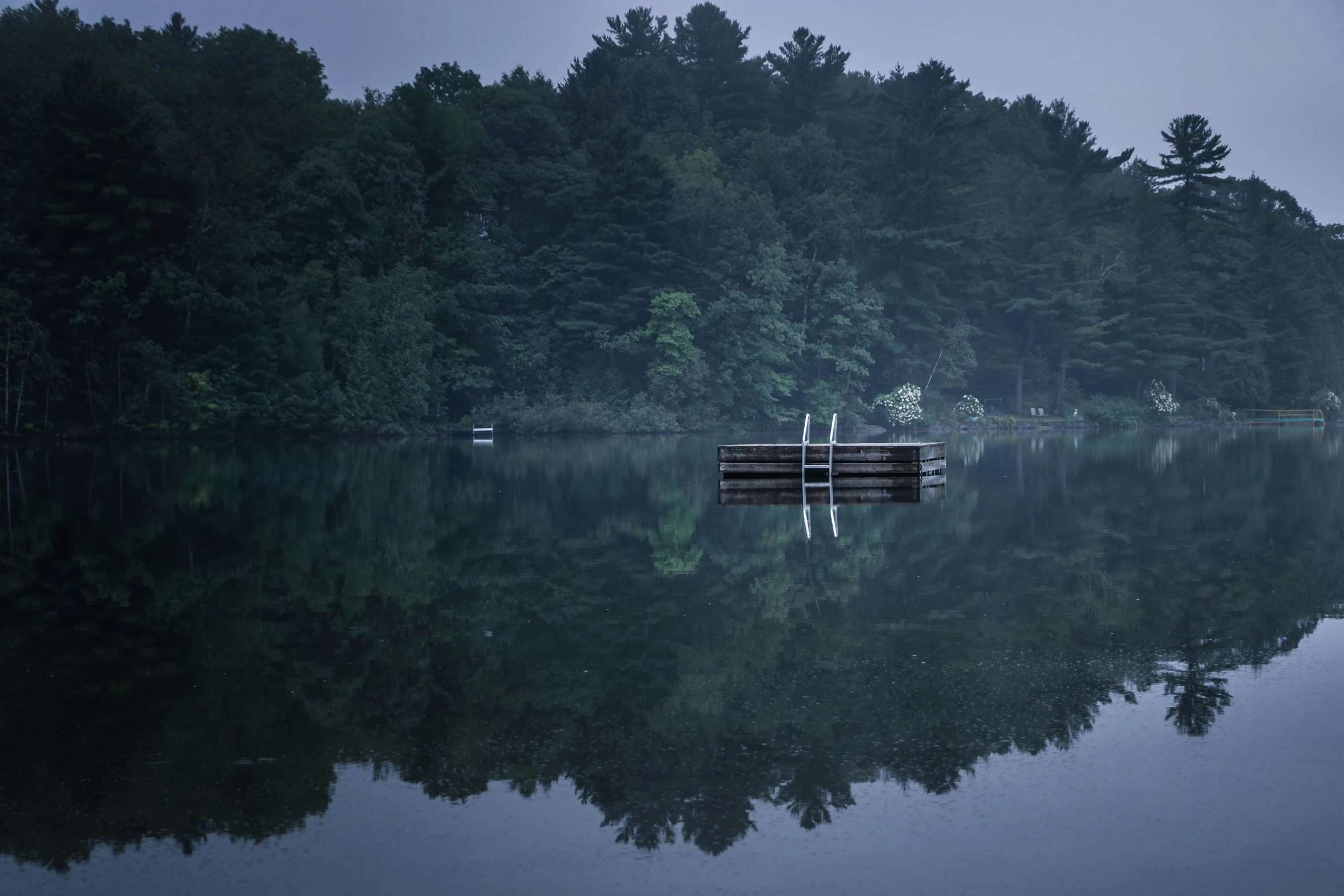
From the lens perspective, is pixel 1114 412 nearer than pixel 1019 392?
No

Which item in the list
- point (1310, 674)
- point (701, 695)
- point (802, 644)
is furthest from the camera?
A: point (802, 644)

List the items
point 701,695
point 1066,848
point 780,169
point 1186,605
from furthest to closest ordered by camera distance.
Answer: point 780,169 → point 1186,605 → point 701,695 → point 1066,848

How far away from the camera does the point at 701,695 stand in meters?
8.70

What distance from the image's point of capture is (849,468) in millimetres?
29172

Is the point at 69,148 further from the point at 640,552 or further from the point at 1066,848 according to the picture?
the point at 1066,848

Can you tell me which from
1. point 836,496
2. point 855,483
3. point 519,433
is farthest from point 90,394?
point 836,496

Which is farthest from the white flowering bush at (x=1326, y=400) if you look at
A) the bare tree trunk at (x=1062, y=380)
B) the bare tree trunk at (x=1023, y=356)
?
the bare tree trunk at (x=1023, y=356)

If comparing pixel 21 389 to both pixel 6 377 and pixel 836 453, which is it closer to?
pixel 6 377

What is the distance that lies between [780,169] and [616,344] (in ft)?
63.8

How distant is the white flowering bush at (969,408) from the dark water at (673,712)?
5948 centimetres

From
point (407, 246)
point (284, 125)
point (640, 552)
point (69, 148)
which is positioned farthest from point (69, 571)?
point (284, 125)

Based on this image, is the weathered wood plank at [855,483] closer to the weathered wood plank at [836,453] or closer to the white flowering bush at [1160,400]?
the weathered wood plank at [836,453]

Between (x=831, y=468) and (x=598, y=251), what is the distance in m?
41.4

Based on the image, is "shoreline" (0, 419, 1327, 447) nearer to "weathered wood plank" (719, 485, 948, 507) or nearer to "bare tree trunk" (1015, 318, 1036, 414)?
"bare tree trunk" (1015, 318, 1036, 414)
